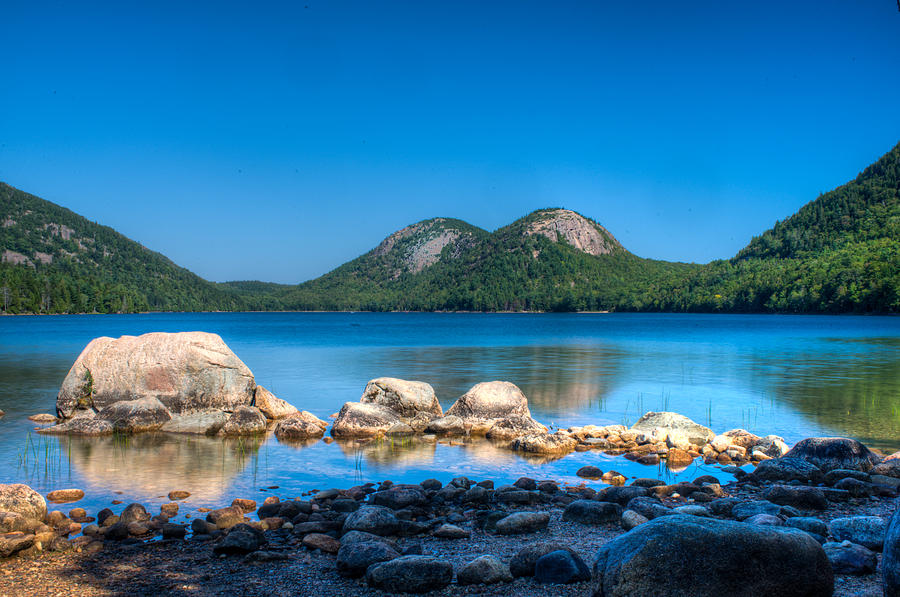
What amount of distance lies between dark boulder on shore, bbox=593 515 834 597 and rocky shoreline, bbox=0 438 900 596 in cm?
1

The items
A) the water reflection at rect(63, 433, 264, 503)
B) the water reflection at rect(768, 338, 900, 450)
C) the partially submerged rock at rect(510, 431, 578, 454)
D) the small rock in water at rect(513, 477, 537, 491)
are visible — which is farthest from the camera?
the water reflection at rect(768, 338, 900, 450)

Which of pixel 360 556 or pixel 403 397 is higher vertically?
pixel 403 397

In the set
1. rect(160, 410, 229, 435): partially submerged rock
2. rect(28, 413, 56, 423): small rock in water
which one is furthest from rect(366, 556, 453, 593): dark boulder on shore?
rect(28, 413, 56, 423): small rock in water

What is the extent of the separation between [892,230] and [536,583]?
164 m

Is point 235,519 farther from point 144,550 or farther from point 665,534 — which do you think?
point 665,534

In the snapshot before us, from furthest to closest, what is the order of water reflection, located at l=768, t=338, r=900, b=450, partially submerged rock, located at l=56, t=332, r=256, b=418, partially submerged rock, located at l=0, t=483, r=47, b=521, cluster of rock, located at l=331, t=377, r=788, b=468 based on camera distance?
partially submerged rock, located at l=56, t=332, r=256, b=418 → water reflection, located at l=768, t=338, r=900, b=450 → cluster of rock, located at l=331, t=377, r=788, b=468 → partially submerged rock, located at l=0, t=483, r=47, b=521

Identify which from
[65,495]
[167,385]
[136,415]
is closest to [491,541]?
[65,495]

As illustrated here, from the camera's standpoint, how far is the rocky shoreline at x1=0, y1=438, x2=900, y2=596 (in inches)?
195

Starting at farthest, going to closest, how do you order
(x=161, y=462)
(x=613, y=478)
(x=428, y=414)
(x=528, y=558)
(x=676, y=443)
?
1. (x=428, y=414)
2. (x=676, y=443)
3. (x=161, y=462)
4. (x=613, y=478)
5. (x=528, y=558)

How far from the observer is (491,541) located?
7.61 metres

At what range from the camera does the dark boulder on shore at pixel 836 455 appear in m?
11.3

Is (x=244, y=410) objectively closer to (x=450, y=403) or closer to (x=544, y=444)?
(x=450, y=403)

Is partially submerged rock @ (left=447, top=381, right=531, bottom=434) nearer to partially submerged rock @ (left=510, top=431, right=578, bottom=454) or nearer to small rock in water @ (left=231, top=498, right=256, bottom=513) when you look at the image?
partially submerged rock @ (left=510, top=431, right=578, bottom=454)

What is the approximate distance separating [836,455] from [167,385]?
16.5 m
